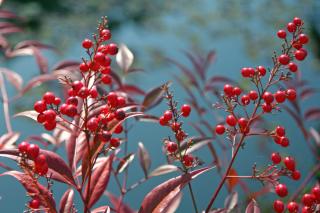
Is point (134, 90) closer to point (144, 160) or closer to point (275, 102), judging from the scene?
point (144, 160)

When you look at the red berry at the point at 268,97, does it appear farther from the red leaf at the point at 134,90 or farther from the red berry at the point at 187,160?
the red leaf at the point at 134,90

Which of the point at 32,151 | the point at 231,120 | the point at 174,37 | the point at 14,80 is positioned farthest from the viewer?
the point at 174,37

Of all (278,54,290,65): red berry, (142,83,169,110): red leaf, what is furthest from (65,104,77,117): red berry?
(142,83,169,110): red leaf

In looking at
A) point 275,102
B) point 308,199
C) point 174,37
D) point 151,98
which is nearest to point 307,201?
point 308,199

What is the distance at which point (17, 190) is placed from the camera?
158 centimetres

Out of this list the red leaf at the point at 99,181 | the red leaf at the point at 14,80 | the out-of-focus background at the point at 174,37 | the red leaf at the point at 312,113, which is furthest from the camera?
the out-of-focus background at the point at 174,37

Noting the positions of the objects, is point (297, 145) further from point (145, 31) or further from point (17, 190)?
point (145, 31)

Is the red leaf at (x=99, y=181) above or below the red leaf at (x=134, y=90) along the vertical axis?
below

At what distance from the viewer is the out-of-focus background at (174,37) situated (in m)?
1.87

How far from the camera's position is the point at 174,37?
2766 mm

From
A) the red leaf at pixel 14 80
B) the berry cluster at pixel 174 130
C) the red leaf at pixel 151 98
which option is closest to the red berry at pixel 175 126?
the berry cluster at pixel 174 130

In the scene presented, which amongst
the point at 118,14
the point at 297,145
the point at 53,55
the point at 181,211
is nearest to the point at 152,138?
the point at 181,211

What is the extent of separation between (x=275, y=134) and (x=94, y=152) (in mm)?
190

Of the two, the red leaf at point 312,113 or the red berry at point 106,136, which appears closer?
the red berry at point 106,136
